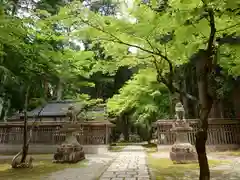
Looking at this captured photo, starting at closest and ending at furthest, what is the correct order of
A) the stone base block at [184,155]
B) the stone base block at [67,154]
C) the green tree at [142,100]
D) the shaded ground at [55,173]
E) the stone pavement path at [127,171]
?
the stone pavement path at [127,171]
the shaded ground at [55,173]
the stone base block at [184,155]
the stone base block at [67,154]
the green tree at [142,100]

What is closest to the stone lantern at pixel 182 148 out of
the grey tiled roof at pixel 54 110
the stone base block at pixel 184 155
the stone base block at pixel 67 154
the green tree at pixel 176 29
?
the stone base block at pixel 184 155

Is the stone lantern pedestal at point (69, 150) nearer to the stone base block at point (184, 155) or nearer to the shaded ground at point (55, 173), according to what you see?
the shaded ground at point (55, 173)

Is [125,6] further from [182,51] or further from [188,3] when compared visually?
[188,3]

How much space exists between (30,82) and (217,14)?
7537 millimetres

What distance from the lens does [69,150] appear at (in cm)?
1169

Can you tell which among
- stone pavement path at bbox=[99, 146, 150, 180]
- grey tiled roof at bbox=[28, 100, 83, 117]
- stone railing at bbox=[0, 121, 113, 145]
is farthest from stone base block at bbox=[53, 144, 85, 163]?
grey tiled roof at bbox=[28, 100, 83, 117]

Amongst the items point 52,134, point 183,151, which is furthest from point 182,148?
point 52,134

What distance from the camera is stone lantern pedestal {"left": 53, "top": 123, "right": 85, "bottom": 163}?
37.7 ft

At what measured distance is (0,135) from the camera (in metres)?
18.5

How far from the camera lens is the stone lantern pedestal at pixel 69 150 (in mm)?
11484

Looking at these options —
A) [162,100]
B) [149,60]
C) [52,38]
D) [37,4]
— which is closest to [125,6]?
[149,60]

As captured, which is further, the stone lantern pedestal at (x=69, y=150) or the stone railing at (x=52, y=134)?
the stone railing at (x=52, y=134)

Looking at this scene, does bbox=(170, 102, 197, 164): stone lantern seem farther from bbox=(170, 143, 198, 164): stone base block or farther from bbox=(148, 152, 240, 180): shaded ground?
bbox=(148, 152, 240, 180): shaded ground

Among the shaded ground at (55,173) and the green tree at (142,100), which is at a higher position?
the green tree at (142,100)
